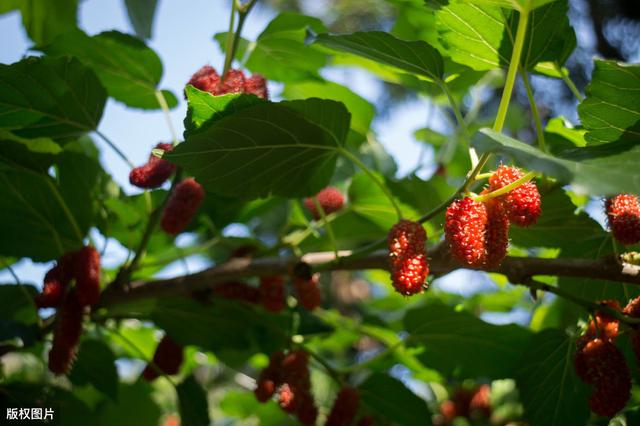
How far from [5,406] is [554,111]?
2.83 metres

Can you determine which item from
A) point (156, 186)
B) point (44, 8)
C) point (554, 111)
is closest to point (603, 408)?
point (156, 186)

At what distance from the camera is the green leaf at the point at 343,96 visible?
5.35 feet

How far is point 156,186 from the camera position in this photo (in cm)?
111

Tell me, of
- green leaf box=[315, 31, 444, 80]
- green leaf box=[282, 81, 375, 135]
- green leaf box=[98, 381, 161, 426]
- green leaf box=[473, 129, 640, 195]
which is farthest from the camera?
green leaf box=[98, 381, 161, 426]

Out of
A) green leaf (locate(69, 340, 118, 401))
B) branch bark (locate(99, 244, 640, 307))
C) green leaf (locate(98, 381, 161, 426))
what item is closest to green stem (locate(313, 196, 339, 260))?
branch bark (locate(99, 244, 640, 307))

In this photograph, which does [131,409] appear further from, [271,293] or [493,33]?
[493,33]

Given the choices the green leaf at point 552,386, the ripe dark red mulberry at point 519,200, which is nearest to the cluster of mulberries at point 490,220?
the ripe dark red mulberry at point 519,200

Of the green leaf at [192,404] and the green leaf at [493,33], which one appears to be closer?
the green leaf at [493,33]

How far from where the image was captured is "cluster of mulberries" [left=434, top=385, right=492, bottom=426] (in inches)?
74.6

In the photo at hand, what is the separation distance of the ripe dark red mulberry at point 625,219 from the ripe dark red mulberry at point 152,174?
25.6 inches

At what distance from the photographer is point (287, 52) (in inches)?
56.6

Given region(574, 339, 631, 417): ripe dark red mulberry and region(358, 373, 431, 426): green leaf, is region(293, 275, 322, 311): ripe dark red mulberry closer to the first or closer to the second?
region(358, 373, 431, 426): green leaf

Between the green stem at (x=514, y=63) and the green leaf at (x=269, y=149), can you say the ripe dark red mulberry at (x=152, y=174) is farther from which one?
the green stem at (x=514, y=63)

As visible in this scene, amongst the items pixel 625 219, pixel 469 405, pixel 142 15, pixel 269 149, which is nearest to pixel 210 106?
pixel 269 149
